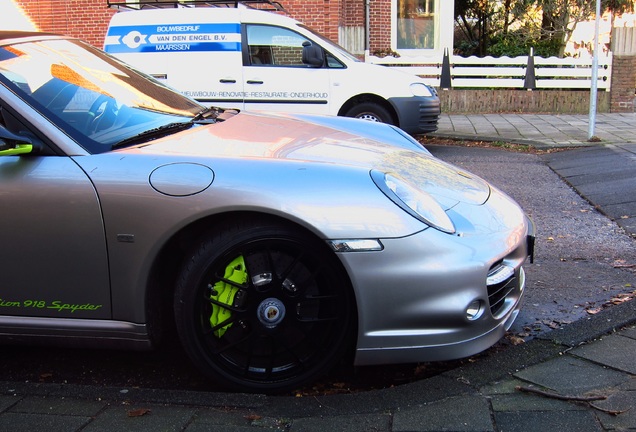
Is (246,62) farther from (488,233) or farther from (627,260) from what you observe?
(488,233)

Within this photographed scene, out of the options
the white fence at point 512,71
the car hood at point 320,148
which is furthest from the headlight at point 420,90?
the car hood at point 320,148

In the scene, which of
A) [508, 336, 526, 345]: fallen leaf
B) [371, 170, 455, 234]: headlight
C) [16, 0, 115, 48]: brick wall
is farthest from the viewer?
[16, 0, 115, 48]: brick wall

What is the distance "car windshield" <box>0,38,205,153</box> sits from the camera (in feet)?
9.94

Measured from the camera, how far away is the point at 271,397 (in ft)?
9.29

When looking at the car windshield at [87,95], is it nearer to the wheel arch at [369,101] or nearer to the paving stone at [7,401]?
the paving stone at [7,401]

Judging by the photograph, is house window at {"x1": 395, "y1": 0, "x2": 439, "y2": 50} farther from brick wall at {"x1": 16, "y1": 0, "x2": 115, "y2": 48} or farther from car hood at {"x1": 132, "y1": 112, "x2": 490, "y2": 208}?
car hood at {"x1": 132, "y1": 112, "x2": 490, "y2": 208}

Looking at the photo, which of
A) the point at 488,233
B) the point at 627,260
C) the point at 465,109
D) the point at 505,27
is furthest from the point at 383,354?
the point at 505,27

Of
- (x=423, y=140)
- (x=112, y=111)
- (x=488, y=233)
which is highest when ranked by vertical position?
(x=112, y=111)

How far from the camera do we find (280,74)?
9.84 meters

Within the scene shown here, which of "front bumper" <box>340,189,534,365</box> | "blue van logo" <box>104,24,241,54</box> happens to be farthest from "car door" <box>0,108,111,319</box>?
"blue van logo" <box>104,24,241,54</box>

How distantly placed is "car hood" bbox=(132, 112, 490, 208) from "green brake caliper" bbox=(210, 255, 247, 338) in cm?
49

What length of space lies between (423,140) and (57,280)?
29.9 feet

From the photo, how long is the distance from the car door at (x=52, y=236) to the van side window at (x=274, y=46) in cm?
728

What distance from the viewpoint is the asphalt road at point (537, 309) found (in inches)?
125
